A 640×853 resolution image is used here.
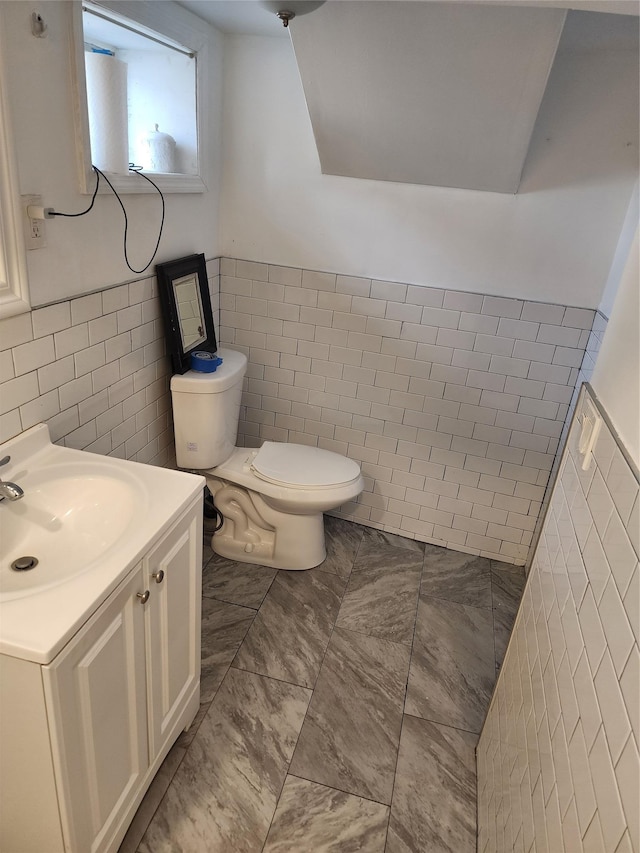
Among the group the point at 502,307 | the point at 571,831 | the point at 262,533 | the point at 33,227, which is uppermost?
the point at 33,227

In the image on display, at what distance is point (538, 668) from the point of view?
1.33 meters

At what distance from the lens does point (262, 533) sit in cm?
260

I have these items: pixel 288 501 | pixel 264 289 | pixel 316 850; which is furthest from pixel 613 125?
pixel 316 850

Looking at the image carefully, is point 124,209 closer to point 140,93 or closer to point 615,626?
point 140,93

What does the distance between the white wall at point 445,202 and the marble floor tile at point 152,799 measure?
1.90m

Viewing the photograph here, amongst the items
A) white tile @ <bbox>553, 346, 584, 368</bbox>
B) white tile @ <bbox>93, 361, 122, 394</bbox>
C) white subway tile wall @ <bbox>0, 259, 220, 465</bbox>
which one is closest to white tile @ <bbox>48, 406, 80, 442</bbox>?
white subway tile wall @ <bbox>0, 259, 220, 465</bbox>

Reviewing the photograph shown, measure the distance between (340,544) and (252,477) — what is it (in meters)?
0.63

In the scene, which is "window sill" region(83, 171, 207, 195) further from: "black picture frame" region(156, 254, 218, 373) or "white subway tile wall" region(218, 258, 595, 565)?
"white subway tile wall" region(218, 258, 595, 565)

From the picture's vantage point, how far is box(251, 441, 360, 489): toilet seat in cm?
237

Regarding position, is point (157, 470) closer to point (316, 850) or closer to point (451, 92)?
point (316, 850)

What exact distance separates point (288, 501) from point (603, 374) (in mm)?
1366

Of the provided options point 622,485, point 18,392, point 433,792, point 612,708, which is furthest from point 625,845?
point 18,392

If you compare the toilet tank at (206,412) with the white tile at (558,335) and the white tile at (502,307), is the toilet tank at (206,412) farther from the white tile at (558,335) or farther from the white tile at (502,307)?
the white tile at (558,335)

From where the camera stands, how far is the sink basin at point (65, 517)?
1.33 meters
